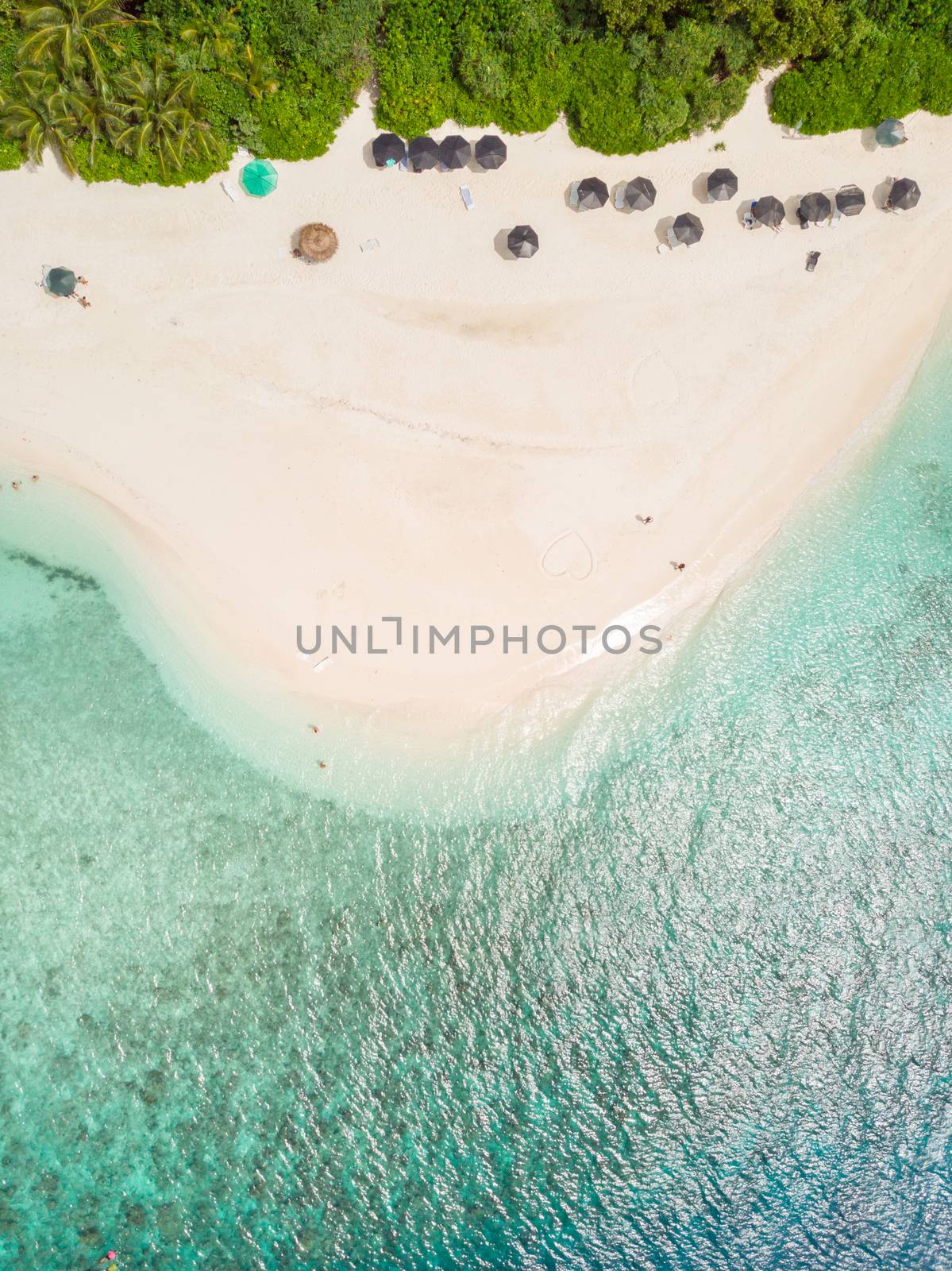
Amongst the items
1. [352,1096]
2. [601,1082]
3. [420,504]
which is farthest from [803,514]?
[352,1096]

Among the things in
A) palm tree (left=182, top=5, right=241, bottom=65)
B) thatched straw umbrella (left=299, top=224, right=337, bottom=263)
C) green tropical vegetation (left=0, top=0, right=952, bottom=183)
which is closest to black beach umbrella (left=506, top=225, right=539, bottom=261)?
green tropical vegetation (left=0, top=0, right=952, bottom=183)

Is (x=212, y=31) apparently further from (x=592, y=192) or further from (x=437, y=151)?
(x=592, y=192)

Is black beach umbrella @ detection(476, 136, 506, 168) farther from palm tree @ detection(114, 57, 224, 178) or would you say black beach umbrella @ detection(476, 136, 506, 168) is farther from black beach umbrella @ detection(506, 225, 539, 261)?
palm tree @ detection(114, 57, 224, 178)

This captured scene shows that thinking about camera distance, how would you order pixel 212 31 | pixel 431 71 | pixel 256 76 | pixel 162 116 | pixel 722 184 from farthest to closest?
1. pixel 722 184
2. pixel 431 71
3. pixel 256 76
4. pixel 212 31
5. pixel 162 116

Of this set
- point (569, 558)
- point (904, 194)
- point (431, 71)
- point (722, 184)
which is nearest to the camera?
point (431, 71)

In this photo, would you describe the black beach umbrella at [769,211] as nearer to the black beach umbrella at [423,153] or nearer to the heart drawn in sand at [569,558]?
the black beach umbrella at [423,153]

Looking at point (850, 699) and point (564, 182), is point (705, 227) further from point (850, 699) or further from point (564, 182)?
point (850, 699)

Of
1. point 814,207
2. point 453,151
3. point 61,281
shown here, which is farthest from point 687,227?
point 61,281
